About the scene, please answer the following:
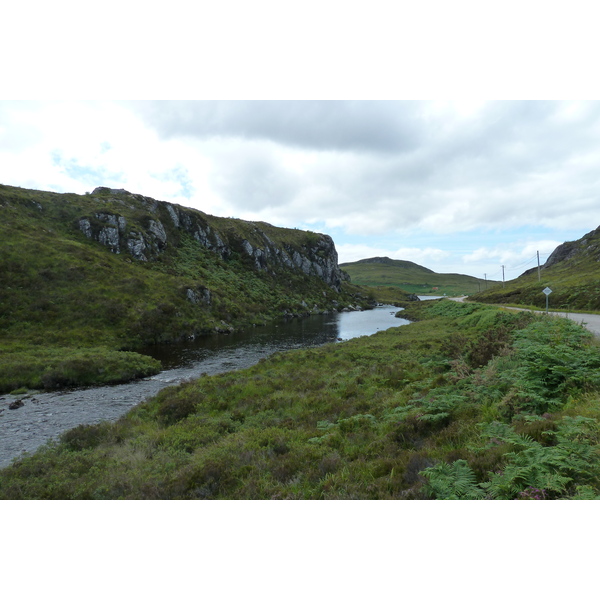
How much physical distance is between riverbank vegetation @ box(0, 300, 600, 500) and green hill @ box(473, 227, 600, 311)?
131 feet

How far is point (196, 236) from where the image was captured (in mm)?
87875

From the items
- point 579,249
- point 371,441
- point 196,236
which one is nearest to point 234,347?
point 371,441

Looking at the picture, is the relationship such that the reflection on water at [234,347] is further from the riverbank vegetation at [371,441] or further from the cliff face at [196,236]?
the cliff face at [196,236]

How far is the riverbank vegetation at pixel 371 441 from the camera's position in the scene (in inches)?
231

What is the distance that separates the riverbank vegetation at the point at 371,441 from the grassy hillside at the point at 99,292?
1329 cm

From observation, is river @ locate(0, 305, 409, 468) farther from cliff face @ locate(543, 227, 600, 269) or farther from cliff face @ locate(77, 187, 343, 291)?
cliff face @ locate(543, 227, 600, 269)

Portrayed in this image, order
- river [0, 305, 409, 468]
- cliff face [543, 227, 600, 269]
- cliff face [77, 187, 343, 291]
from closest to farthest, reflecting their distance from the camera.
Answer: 1. river [0, 305, 409, 468]
2. cliff face [77, 187, 343, 291]
3. cliff face [543, 227, 600, 269]

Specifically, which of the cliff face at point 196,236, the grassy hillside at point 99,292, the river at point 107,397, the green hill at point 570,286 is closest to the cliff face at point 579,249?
the green hill at point 570,286

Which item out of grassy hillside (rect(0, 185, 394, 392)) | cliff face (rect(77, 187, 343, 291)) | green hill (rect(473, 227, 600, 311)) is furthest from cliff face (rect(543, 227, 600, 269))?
grassy hillside (rect(0, 185, 394, 392))

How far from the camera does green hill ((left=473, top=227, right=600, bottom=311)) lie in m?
49.0

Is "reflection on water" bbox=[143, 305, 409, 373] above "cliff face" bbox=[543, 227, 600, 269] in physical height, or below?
below

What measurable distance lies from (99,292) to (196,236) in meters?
48.8
